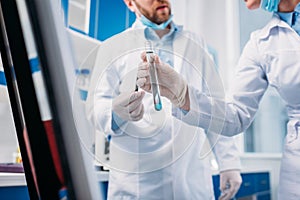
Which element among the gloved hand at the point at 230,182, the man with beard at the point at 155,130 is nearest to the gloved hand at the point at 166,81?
the man with beard at the point at 155,130

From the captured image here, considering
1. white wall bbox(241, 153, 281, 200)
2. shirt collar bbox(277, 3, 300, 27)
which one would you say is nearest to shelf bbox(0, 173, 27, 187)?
white wall bbox(241, 153, 281, 200)

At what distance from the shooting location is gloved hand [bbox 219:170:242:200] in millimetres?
984

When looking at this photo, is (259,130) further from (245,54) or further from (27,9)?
(27,9)

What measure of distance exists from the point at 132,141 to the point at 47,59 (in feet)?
1.07

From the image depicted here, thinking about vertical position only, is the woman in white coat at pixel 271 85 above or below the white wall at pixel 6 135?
above

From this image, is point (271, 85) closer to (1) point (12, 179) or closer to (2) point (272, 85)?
(2) point (272, 85)

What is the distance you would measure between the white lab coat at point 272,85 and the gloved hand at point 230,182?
0.37 ft

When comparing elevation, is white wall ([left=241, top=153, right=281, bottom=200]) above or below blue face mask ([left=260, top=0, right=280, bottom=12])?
below

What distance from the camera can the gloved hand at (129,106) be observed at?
36.6 inches

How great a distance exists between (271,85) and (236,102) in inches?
4.1

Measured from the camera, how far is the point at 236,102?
0.99 meters

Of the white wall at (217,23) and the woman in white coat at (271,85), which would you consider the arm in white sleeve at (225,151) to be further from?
the white wall at (217,23)

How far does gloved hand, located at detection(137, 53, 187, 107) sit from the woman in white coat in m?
0.03

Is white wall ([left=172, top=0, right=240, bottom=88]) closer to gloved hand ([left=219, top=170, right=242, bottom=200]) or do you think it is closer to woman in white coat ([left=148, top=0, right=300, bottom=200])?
woman in white coat ([left=148, top=0, right=300, bottom=200])
